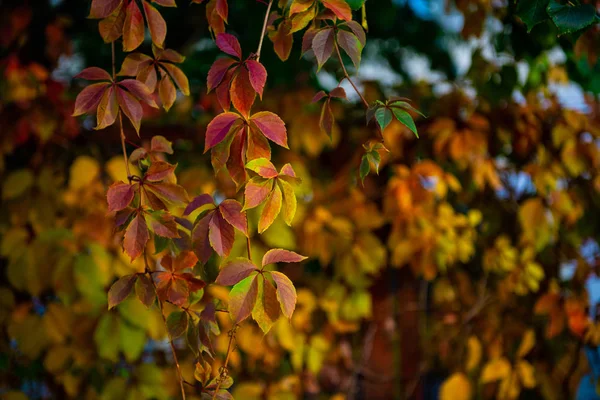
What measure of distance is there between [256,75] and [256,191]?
0.13m

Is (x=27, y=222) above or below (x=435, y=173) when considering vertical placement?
below

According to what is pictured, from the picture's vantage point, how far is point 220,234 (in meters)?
0.72

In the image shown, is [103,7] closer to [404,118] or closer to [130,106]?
[130,106]

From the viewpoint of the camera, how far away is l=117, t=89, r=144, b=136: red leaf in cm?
79

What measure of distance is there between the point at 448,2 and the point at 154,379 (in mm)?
1423

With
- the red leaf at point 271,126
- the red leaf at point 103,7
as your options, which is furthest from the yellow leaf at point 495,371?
the red leaf at point 103,7

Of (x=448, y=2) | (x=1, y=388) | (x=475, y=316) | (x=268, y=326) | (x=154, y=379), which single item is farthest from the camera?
(x=475, y=316)

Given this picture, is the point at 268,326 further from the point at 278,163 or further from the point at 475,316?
the point at 475,316

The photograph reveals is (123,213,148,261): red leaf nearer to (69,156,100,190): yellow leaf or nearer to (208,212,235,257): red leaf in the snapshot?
(208,212,235,257): red leaf

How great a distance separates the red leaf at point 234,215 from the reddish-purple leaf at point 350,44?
0.74ft

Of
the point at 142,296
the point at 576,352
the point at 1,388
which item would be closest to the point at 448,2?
the point at 576,352

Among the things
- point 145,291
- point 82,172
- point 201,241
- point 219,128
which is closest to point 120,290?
point 145,291

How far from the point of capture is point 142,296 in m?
0.76

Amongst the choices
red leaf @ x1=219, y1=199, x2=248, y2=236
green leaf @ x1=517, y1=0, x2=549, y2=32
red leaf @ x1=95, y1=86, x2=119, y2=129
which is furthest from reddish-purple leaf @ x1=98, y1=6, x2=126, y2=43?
green leaf @ x1=517, y1=0, x2=549, y2=32
